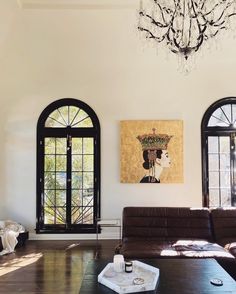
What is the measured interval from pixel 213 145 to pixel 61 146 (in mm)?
3157

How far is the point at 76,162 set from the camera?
602cm

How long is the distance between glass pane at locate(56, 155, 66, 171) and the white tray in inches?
135

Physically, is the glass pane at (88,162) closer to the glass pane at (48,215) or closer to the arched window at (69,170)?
the arched window at (69,170)

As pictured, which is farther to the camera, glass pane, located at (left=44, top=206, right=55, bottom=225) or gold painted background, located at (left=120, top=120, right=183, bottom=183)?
glass pane, located at (left=44, top=206, right=55, bottom=225)

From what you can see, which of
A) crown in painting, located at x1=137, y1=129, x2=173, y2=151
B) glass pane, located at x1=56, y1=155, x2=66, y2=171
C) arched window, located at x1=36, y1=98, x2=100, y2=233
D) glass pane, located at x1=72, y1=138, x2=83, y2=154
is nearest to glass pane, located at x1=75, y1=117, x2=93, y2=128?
arched window, located at x1=36, y1=98, x2=100, y2=233

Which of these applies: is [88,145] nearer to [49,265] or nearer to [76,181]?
[76,181]

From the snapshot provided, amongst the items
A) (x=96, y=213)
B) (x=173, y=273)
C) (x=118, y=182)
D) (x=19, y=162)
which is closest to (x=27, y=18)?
(x=19, y=162)

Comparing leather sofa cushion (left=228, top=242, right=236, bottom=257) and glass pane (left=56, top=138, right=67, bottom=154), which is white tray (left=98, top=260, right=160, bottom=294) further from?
glass pane (left=56, top=138, right=67, bottom=154)

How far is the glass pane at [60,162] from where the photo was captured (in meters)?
6.01

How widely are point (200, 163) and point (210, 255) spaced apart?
104 inches

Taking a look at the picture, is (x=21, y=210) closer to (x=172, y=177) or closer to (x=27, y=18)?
(x=172, y=177)

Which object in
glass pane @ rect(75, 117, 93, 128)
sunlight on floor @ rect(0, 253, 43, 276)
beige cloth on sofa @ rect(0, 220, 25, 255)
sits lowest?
sunlight on floor @ rect(0, 253, 43, 276)

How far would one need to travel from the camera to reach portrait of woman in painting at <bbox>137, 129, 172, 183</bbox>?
231 inches

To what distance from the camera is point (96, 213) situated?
19.5 ft
